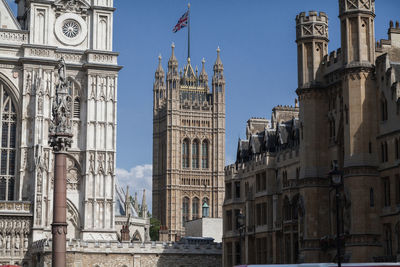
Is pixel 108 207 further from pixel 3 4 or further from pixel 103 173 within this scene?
pixel 3 4

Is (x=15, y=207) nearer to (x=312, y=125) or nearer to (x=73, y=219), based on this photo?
(x=73, y=219)

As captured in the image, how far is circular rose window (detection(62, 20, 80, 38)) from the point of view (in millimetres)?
76562

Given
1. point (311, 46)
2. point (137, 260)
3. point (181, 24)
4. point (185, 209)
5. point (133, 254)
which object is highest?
point (181, 24)

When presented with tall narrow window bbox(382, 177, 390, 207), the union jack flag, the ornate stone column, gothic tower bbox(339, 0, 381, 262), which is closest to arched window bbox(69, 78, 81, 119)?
gothic tower bbox(339, 0, 381, 262)

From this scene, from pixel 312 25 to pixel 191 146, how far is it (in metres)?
110

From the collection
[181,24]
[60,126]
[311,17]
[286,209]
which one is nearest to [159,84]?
[181,24]

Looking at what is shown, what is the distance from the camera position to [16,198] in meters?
72.6

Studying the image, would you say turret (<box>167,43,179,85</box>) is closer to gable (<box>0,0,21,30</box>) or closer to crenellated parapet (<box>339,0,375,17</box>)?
gable (<box>0,0,21,30</box>)

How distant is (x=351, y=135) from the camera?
149 feet

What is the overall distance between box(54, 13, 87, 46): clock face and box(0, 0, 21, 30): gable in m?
3.86

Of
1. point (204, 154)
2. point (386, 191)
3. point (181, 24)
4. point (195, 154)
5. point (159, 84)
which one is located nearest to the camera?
point (386, 191)

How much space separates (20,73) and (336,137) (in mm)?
35708

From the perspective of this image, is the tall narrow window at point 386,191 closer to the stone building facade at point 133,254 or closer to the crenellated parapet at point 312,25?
the crenellated parapet at point 312,25

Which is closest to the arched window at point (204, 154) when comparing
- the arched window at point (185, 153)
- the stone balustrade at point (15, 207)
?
the arched window at point (185, 153)
